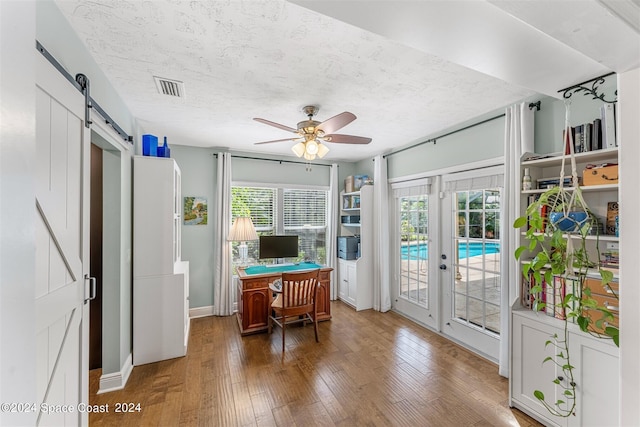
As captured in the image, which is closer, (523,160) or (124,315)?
(523,160)

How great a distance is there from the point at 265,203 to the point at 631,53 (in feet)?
13.5

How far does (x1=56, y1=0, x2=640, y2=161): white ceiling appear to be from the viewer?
1020 millimetres

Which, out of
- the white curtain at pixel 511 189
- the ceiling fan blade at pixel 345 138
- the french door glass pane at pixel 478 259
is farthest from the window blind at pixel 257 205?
the white curtain at pixel 511 189

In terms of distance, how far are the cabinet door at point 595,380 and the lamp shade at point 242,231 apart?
3.37 metres

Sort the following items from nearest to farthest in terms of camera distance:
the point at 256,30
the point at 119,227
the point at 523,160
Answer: the point at 256,30 → the point at 523,160 → the point at 119,227

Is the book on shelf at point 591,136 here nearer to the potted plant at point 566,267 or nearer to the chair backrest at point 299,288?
the potted plant at point 566,267

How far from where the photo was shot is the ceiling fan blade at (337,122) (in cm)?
202

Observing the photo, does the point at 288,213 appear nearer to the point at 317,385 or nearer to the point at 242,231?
the point at 242,231

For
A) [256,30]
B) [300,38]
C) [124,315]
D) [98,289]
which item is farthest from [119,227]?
[300,38]

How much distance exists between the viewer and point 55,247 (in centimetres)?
120

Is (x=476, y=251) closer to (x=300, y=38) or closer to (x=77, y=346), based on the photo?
(x=300, y=38)

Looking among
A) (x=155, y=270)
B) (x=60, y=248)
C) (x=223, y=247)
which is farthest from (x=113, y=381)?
(x=223, y=247)

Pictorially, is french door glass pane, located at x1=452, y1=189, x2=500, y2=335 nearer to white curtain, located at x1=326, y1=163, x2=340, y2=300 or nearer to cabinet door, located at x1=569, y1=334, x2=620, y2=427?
cabinet door, located at x1=569, y1=334, x2=620, y2=427

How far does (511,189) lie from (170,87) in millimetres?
3099
